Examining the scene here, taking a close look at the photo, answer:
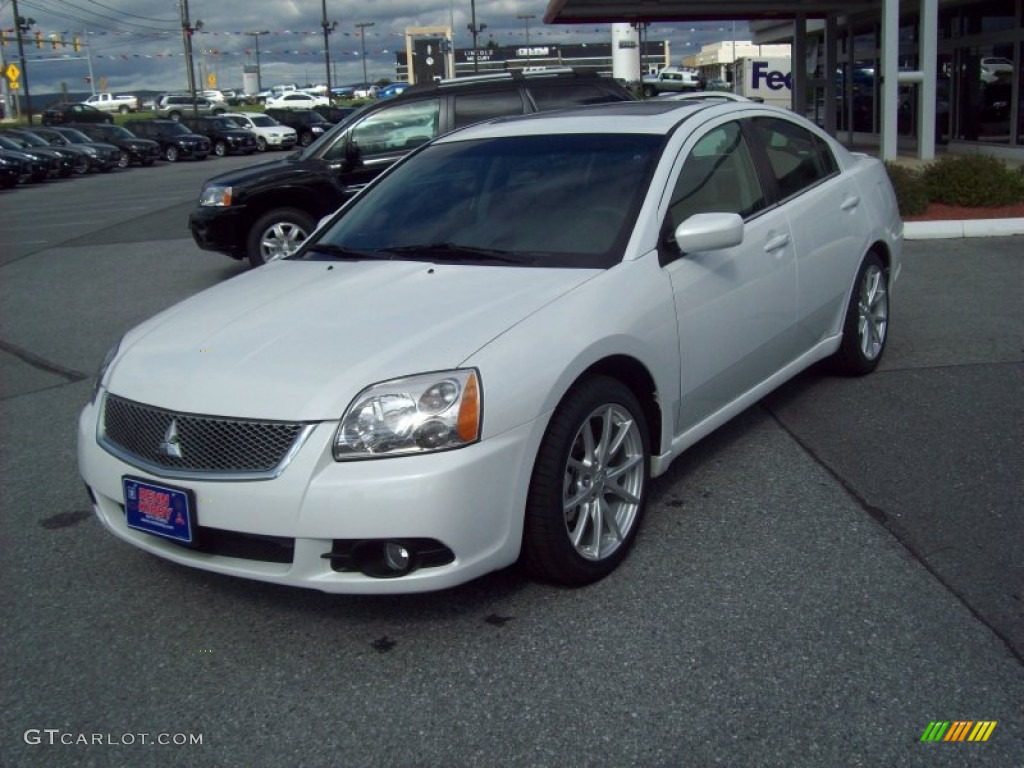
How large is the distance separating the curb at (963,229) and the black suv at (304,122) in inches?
1479

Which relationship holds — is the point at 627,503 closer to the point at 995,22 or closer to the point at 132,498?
the point at 132,498

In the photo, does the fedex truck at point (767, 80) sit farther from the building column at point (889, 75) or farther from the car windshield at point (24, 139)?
the car windshield at point (24, 139)

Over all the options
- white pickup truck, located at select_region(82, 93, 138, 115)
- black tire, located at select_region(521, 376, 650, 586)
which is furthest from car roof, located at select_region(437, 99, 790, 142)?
white pickup truck, located at select_region(82, 93, 138, 115)

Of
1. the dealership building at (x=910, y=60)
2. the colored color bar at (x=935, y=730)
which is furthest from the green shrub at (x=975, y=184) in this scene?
the colored color bar at (x=935, y=730)

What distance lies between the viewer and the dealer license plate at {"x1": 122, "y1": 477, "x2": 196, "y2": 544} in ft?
11.1

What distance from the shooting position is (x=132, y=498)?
3.56 meters

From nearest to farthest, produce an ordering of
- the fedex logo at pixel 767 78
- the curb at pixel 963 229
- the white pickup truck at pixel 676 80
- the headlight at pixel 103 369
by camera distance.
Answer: the headlight at pixel 103 369, the curb at pixel 963 229, the fedex logo at pixel 767 78, the white pickup truck at pixel 676 80

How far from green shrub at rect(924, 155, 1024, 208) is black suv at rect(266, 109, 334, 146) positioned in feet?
120

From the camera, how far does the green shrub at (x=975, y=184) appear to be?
12445 millimetres

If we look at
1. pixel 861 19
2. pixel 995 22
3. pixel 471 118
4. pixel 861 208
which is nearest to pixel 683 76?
pixel 861 19

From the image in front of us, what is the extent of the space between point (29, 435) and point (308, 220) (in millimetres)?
5163

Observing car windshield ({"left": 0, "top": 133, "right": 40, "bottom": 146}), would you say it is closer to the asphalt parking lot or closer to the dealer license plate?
the asphalt parking lot

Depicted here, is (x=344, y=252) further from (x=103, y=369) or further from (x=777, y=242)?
(x=777, y=242)

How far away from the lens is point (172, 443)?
348 cm
